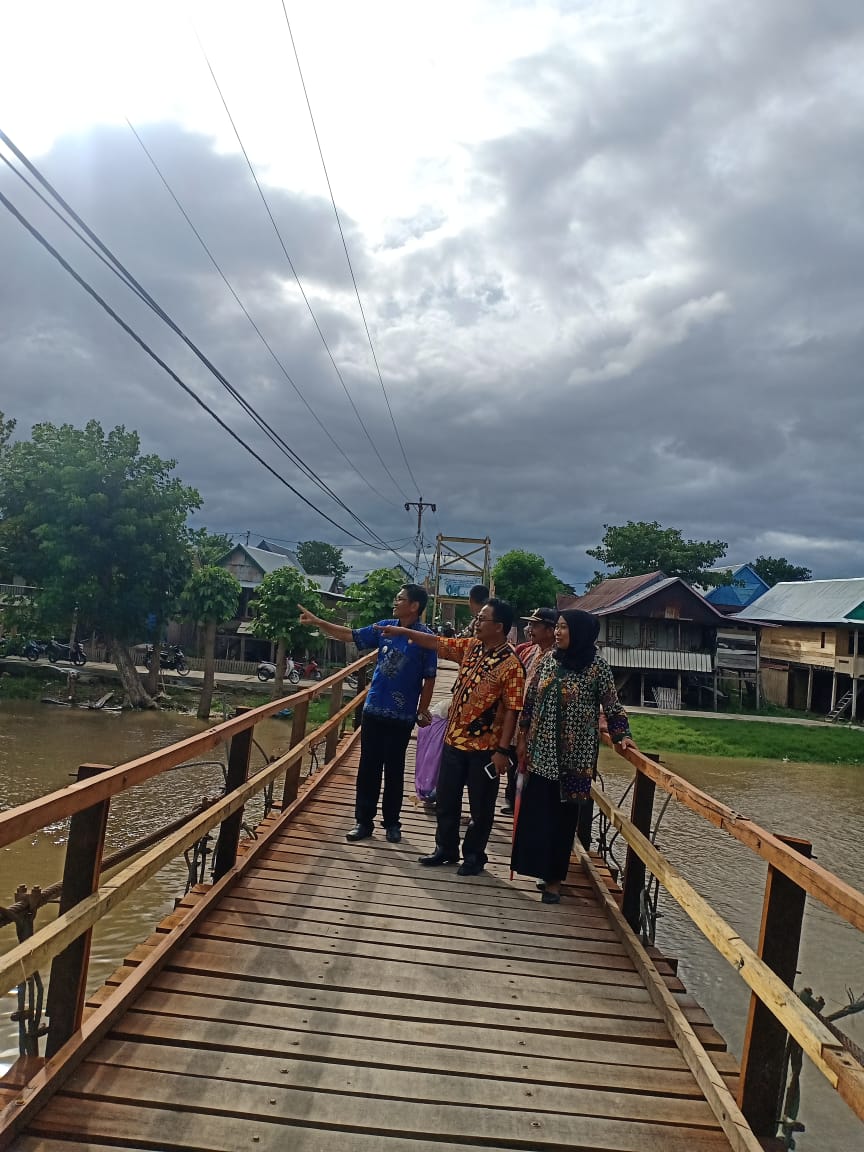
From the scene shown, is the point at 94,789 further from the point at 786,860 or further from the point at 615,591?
the point at 615,591

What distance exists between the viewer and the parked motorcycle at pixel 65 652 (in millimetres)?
30234

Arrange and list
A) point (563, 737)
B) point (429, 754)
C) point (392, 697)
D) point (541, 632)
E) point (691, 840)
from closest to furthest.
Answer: point (563, 737), point (392, 697), point (541, 632), point (429, 754), point (691, 840)

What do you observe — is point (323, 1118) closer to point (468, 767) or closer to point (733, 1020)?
point (468, 767)

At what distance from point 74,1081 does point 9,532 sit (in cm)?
2457

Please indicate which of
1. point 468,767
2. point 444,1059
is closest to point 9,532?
point 468,767

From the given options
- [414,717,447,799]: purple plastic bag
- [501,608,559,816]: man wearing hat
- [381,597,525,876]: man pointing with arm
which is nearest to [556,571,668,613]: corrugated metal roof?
[414,717,447,799]: purple plastic bag

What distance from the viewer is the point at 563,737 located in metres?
3.87

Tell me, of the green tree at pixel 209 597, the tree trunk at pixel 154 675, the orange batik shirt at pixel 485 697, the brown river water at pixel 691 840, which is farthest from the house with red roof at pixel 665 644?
the orange batik shirt at pixel 485 697

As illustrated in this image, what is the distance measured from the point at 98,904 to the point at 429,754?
3653 millimetres

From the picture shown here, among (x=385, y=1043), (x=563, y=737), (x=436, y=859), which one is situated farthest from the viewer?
(x=436, y=859)

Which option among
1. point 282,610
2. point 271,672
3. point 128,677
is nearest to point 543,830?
point 282,610

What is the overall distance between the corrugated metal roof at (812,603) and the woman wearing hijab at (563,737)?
27.2 metres

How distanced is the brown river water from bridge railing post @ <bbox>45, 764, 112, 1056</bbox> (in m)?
2.47

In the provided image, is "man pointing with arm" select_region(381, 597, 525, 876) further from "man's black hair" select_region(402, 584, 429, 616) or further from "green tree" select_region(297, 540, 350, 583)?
"green tree" select_region(297, 540, 350, 583)
